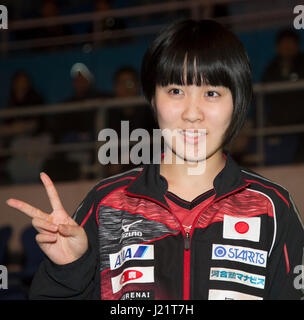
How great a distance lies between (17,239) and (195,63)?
313 cm

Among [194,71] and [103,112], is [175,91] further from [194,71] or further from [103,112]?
[103,112]

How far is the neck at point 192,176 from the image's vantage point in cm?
149

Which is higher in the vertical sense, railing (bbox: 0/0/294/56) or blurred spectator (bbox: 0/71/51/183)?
railing (bbox: 0/0/294/56)

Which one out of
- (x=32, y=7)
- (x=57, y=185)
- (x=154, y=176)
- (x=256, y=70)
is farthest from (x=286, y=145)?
(x=32, y=7)

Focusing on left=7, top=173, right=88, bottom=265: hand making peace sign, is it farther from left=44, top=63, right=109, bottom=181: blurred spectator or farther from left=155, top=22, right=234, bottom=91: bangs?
left=44, top=63, right=109, bottom=181: blurred spectator

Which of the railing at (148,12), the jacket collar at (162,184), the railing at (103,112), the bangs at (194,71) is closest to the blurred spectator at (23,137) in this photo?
the railing at (103,112)

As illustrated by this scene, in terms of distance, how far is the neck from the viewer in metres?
1.49

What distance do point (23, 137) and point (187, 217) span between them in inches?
124

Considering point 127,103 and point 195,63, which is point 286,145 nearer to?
point 127,103

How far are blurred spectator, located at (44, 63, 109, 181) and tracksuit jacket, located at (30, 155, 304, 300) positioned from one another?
2671mm

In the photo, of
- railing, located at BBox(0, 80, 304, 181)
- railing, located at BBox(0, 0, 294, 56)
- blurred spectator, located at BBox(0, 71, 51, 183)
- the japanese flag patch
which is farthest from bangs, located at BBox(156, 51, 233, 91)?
blurred spectator, located at BBox(0, 71, 51, 183)

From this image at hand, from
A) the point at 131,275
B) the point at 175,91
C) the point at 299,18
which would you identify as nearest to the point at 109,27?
the point at 299,18
